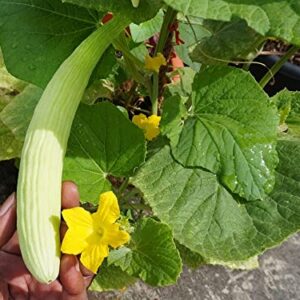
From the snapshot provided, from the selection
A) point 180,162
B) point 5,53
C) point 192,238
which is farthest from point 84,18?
point 192,238

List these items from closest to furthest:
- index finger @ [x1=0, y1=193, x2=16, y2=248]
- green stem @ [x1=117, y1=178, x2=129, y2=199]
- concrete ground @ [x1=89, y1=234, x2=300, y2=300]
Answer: index finger @ [x1=0, y1=193, x2=16, y2=248] → green stem @ [x1=117, y1=178, x2=129, y2=199] → concrete ground @ [x1=89, y1=234, x2=300, y2=300]

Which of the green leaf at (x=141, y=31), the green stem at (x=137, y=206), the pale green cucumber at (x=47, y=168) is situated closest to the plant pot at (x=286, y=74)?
the green leaf at (x=141, y=31)

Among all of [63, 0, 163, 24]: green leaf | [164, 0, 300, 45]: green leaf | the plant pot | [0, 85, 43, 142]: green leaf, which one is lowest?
[0, 85, 43, 142]: green leaf

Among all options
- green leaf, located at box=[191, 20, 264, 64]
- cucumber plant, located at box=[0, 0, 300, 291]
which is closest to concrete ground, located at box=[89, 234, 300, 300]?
cucumber plant, located at box=[0, 0, 300, 291]

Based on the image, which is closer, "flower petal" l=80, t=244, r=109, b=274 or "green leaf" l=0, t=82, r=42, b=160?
"flower petal" l=80, t=244, r=109, b=274

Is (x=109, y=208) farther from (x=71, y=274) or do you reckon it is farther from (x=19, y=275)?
(x=19, y=275)

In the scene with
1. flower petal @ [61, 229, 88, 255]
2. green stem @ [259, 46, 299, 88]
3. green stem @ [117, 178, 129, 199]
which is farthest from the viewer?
green stem @ [117, 178, 129, 199]

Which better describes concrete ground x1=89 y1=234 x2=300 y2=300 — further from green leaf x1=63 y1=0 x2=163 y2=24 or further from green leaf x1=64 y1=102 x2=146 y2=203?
green leaf x1=63 y1=0 x2=163 y2=24
